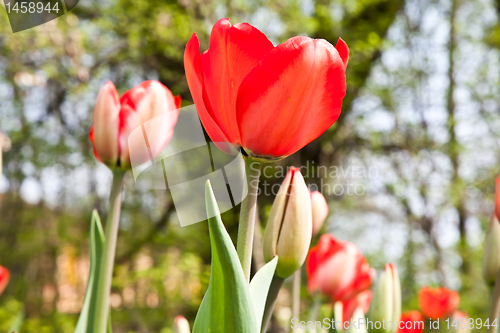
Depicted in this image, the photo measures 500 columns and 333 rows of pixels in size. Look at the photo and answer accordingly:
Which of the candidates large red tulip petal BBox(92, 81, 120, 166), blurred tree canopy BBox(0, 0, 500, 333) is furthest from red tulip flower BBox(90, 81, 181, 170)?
blurred tree canopy BBox(0, 0, 500, 333)

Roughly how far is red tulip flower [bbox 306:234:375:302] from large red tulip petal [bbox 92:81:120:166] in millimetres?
334

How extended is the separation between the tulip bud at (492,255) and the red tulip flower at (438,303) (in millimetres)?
785

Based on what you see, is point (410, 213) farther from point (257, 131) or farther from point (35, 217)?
point (257, 131)

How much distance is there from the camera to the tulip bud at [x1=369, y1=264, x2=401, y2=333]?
437 millimetres

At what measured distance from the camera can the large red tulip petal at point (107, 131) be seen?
0.39 m

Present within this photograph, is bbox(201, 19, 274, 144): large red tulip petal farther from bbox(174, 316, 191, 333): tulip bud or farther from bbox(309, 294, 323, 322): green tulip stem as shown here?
bbox(309, 294, 323, 322): green tulip stem

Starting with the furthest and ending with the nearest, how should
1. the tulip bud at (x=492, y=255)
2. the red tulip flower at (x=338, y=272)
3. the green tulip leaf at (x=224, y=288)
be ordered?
the red tulip flower at (x=338, y=272) → the tulip bud at (x=492, y=255) → the green tulip leaf at (x=224, y=288)

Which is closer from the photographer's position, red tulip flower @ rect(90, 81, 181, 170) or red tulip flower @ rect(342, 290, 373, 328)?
red tulip flower @ rect(90, 81, 181, 170)

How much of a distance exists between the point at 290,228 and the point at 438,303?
107 cm

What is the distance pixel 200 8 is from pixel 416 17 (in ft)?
6.10

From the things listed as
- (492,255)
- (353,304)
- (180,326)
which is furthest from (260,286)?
(353,304)

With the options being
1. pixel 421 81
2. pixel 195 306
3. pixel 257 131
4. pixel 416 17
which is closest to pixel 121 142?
pixel 257 131

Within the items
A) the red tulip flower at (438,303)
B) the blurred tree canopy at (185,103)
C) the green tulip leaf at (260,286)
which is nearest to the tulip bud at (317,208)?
the green tulip leaf at (260,286)

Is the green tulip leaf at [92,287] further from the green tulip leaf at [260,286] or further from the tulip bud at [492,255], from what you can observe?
the tulip bud at [492,255]
